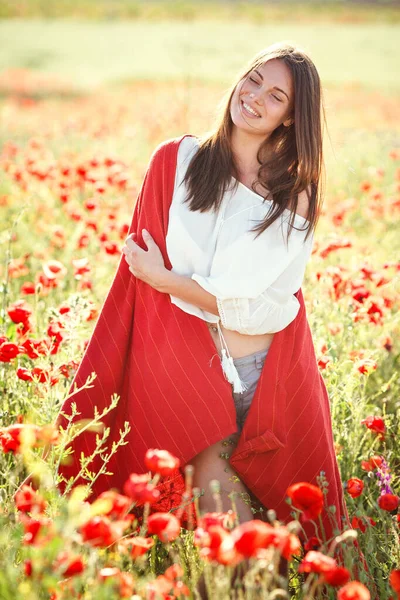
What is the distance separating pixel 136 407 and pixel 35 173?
2590 millimetres

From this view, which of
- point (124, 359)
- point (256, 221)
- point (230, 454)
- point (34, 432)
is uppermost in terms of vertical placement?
point (256, 221)

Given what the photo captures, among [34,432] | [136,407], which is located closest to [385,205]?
[136,407]

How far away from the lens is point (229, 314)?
2.13m

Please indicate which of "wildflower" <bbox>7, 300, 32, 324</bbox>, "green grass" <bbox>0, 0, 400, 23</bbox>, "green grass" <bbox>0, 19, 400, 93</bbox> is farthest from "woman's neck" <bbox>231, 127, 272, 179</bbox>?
"green grass" <bbox>0, 0, 400, 23</bbox>

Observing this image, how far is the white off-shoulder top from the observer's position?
2.12 m

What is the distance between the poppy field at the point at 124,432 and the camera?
1.35 meters

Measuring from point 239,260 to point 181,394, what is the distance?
1.48ft

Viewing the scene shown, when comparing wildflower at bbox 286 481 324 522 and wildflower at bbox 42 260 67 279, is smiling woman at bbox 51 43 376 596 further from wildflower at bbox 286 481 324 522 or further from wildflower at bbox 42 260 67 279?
wildflower at bbox 286 481 324 522

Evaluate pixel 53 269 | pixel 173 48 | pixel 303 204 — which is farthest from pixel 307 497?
pixel 173 48

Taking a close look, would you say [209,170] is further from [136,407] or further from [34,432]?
[34,432]

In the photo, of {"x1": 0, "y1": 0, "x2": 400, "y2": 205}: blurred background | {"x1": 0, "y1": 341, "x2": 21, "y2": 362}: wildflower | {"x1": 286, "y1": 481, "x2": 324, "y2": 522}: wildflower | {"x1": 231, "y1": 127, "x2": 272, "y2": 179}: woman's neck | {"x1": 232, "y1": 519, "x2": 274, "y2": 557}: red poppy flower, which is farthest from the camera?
{"x1": 0, "y1": 0, "x2": 400, "y2": 205}: blurred background

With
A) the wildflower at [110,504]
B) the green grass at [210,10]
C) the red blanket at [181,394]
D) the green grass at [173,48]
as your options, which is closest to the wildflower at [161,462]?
the wildflower at [110,504]

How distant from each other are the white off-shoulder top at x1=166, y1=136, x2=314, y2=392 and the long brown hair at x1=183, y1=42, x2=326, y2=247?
0.11 ft

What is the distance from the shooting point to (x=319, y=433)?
231cm
